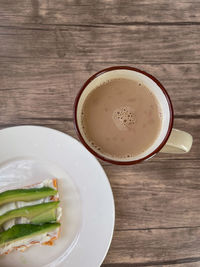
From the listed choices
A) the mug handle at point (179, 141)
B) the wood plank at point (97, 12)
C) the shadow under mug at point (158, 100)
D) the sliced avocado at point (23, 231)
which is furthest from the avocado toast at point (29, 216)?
the wood plank at point (97, 12)

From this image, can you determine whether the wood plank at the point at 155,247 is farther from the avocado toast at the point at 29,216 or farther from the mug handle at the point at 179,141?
the mug handle at the point at 179,141

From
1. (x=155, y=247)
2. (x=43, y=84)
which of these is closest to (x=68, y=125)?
(x=43, y=84)

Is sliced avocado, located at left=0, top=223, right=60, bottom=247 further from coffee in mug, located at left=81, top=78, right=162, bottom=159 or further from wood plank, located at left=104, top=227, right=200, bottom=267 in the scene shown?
coffee in mug, located at left=81, top=78, right=162, bottom=159

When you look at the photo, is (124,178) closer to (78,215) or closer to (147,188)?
(147,188)

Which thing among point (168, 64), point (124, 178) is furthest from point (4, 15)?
point (124, 178)

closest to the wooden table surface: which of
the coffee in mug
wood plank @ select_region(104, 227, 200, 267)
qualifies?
wood plank @ select_region(104, 227, 200, 267)
